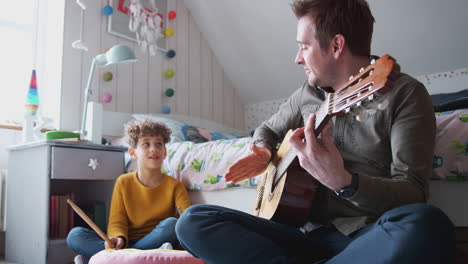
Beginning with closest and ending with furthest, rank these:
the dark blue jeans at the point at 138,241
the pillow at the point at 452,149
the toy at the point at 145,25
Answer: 1. the pillow at the point at 452,149
2. the dark blue jeans at the point at 138,241
3. the toy at the point at 145,25

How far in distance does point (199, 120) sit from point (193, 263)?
6.50 feet

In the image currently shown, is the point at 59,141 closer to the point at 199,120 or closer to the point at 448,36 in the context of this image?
the point at 199,120

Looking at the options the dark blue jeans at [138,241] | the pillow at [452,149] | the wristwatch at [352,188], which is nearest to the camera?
the wristwatch at [352,188]

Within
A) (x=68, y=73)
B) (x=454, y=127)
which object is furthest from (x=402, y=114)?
(x=68, y=73)

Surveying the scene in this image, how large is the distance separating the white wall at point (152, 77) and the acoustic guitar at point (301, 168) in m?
1.55

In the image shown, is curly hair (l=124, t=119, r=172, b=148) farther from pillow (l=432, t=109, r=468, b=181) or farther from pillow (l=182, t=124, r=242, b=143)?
pillow (l=432, t=109, r=468, b=181)

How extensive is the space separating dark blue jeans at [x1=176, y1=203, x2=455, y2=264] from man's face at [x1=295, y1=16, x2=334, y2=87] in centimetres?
39

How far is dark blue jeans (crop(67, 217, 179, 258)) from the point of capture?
4.60 ft

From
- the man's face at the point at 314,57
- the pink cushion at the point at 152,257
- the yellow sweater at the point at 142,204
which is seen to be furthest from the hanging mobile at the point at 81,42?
the man's face at the point at 314,57

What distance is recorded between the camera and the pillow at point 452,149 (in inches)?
42.2

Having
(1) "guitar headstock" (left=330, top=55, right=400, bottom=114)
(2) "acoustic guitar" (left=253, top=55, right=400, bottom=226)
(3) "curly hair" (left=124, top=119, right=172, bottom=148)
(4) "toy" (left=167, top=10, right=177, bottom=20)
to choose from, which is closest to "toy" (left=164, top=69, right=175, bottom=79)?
(4) "toy" (left=167, top=10, right=177, bottom=20)

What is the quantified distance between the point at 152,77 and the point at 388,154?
211 centimetres

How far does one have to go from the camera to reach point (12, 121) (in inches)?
89.0

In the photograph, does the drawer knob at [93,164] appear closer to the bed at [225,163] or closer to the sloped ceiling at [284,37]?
the bed at [225,163]
